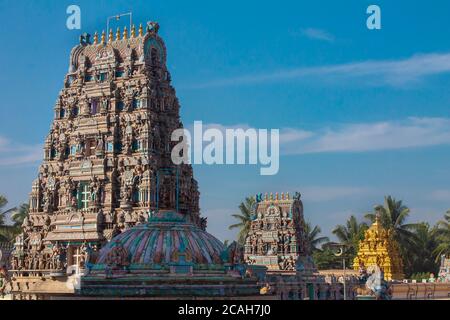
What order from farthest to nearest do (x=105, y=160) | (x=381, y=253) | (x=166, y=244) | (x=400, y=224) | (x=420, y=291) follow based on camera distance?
(x=400, y=224), (x=381, y=253), (x=420, y=291), (x=105, y=160), (x=166, y=244)

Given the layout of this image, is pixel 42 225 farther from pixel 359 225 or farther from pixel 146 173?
pixel 359 225

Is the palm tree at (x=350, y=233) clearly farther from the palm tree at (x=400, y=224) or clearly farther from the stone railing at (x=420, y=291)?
the stone railing at (x=420, y=291)

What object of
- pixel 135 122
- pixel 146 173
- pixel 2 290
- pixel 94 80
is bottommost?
pixel 2 290

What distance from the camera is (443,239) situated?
77.9m

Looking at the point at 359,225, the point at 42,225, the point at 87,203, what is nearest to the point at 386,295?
the point at 87,203

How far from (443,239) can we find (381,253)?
14.8m

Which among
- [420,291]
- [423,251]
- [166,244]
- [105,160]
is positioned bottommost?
[420,291]

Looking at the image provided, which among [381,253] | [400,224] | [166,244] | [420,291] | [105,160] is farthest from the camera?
[400,224]

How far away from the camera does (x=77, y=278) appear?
23.5 m

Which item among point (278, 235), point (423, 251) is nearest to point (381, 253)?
point (278, 235)

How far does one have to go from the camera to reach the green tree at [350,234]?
81.1 m

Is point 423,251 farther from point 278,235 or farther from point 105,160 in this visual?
point 105,160

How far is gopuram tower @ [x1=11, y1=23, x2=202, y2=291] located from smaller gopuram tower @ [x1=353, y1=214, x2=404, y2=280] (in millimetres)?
20132
